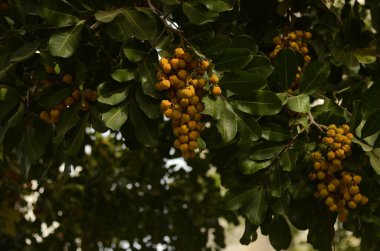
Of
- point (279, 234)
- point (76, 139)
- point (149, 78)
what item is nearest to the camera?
point (149, 78)

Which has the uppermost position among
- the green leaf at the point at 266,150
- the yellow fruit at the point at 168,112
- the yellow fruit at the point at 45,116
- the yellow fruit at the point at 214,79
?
the yellow fruit at the point at 214,79

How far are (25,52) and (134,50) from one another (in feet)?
0.95

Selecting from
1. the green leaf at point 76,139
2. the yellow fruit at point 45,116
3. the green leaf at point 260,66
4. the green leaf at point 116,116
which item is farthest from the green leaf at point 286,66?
the yellow fruit at point 45,116

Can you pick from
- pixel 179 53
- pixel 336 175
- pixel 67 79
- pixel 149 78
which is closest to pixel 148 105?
pixel 149 78

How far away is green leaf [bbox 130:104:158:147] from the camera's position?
1.76 metres

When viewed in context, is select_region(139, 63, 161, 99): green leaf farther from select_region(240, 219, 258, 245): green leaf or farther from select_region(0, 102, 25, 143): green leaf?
select_region(240, 219, 258, 245): green leaf

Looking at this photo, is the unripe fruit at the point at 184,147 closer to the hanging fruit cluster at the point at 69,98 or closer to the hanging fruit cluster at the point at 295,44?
the hanging fruit cluster at the point at 69,98

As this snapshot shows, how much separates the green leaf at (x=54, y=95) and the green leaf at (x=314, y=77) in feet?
2.33

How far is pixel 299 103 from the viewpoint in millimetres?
1890

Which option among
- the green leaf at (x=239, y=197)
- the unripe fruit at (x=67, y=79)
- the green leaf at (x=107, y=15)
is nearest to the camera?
the green leaf at (x=107, y=15)

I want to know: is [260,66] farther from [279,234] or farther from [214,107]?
[279,234]

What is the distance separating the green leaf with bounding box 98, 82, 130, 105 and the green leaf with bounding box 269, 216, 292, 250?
70 cm

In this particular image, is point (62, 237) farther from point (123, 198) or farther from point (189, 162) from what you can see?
point (189, 162)

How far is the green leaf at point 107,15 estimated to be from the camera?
1.63m
